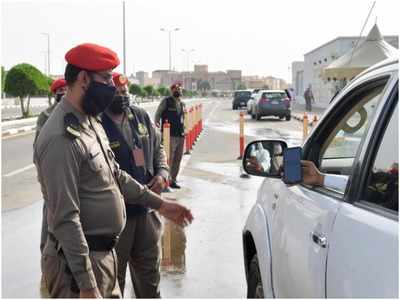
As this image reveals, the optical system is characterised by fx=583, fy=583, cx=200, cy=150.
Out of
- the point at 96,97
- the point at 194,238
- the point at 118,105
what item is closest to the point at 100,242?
the point at 96,97

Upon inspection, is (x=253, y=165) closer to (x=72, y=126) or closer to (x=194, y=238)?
(x=72, y=126)

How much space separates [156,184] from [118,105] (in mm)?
604

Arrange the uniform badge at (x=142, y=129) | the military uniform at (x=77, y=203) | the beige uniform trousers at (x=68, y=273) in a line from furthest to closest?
the uniform badge at (x=142, y=129) < the beige uniform trousers at (x=68, y=273) < the military uniform at (x=77, y=203)

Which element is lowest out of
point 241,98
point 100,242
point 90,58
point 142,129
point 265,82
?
point 241,98

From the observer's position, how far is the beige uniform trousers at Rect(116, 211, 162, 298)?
12.7 feet

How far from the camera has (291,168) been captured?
9.44 feet

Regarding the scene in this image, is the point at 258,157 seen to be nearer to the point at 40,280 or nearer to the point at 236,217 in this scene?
the point at 40,280

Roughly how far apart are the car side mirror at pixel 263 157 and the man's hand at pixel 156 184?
862 millimetres

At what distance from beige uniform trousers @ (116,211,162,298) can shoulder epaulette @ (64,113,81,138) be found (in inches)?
52.8

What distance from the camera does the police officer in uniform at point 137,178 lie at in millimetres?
3861

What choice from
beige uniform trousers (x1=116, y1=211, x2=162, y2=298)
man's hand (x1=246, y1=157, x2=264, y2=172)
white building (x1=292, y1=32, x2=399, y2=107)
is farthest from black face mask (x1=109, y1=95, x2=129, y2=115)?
white building (x1=292, y1=32, x2=399, y2=107)

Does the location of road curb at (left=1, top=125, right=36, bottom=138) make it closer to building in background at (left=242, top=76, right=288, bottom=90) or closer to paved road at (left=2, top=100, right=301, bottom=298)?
paved road at (left=2, top=100, right=301, bottom=298)

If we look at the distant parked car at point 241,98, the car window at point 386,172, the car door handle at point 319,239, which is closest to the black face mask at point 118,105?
the car door handle at point 319,239

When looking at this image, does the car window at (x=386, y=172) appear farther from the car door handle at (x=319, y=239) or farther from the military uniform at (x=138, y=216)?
the military uniform at (x=138, y=216)
